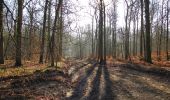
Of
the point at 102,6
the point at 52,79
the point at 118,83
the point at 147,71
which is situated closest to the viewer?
the point at 118,83

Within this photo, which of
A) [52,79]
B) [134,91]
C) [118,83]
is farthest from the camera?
[52,79]

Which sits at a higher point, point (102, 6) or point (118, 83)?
point (102, 6)

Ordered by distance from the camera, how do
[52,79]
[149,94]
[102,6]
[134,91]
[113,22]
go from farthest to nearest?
[113,22] → [102,6] → [52,79] → [134,91] → [149,94]

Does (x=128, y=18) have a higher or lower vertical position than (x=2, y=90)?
higher

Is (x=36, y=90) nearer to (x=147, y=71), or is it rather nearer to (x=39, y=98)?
(x=39, y=98)

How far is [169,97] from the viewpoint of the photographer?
11.7 metres

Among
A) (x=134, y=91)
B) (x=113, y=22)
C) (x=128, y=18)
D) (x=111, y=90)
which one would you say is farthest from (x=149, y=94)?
(x=113, y=22)

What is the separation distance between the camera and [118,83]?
52.0ft

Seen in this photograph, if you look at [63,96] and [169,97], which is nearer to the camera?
[169,97]

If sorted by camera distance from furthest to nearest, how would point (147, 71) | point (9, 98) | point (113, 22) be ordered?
point (113, 22) → point (147, 71) → point (9, 98)

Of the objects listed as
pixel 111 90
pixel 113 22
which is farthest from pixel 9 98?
pixel 113 22

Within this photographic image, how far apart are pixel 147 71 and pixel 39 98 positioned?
41.6ft

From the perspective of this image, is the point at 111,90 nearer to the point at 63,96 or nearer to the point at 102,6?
the point at 63,96

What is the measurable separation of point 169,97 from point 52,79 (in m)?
7.82
